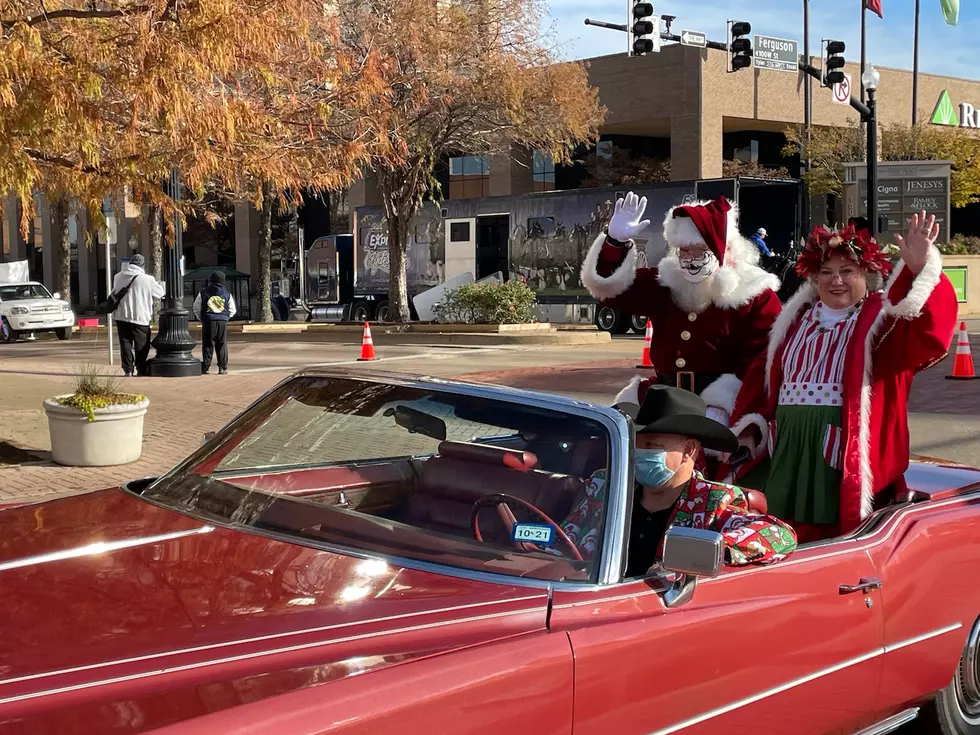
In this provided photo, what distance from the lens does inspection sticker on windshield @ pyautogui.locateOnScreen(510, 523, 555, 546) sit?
2.86 metres

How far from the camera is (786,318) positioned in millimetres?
4398

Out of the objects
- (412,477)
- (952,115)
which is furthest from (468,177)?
(412,477)

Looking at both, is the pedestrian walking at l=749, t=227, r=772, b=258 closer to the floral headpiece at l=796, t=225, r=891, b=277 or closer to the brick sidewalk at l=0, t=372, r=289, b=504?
the brick sidewalk at l=0, t=372, r=289, b=504

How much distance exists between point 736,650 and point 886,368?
163 cm

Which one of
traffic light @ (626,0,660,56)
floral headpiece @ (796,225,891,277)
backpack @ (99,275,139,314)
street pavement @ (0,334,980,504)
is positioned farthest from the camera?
traffic light @ (626,0,660,56)

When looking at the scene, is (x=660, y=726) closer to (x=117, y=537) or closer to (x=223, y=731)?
(x=223, y=731)

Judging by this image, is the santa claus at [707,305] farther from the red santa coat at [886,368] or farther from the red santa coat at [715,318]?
the red santa coat at [886,368]

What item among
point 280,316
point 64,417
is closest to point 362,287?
point 280,316

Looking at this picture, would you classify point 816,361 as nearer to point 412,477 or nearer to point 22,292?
point 412,477

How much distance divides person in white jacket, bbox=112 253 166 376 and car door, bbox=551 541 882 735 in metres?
12.4

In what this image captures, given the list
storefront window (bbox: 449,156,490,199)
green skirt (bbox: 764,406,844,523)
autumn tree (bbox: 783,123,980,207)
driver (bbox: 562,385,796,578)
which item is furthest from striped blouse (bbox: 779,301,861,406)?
storefront window (bbox: 449,156,490,199)

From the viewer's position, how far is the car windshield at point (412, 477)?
112 inches

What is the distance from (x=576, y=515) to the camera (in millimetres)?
2943

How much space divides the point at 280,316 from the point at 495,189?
32.5 feet
